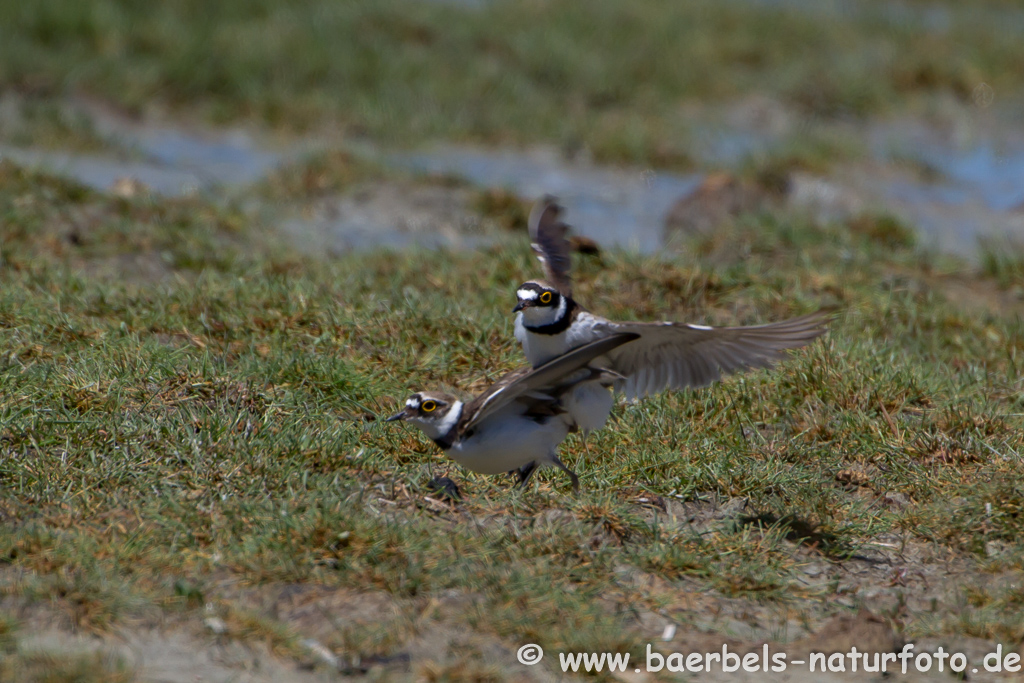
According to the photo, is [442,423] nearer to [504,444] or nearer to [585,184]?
[504,444]

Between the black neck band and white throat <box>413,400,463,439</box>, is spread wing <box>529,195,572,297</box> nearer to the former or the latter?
the black neck band

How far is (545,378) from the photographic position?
4.58 m

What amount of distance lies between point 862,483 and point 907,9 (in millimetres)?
12944

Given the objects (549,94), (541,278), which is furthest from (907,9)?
(541,278)

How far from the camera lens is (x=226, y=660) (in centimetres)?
378

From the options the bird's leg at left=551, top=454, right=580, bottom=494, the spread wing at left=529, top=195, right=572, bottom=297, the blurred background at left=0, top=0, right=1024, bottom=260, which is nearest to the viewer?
the bird's leg at left=551, top=454, right=580, bottom=494

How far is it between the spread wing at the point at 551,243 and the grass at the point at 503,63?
5.41 metres

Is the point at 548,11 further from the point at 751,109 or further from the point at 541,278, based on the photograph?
the point at 541,278

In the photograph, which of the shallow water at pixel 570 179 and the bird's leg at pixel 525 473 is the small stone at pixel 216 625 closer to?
the bird's leg at pixel 525 473

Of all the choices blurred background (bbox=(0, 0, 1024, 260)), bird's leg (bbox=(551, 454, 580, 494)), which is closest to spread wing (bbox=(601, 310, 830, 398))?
bird's leg (bbox=(551, 454, 580, 494))

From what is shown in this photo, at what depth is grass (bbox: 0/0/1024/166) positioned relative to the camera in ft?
36.8

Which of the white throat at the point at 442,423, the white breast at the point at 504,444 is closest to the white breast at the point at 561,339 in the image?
the white breast at the point at 504,444

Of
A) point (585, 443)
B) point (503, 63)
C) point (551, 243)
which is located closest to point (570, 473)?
point (585, 443)

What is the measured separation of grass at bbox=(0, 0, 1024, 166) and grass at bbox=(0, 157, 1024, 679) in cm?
393
